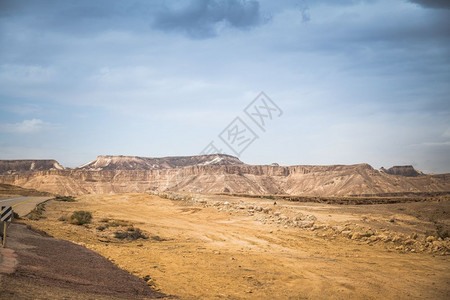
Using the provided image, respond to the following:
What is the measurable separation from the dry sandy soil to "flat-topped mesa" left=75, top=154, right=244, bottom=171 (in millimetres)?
138693

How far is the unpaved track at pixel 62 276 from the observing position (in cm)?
588

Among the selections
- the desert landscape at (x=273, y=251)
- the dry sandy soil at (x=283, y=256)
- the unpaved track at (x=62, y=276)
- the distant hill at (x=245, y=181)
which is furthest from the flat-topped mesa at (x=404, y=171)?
the unpaved track at (x=62, y=276)

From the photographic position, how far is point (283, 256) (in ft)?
44.2

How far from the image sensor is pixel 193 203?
124ft

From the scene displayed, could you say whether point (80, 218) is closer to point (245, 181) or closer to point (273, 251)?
point (273, 251)

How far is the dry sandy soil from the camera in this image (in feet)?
30.7

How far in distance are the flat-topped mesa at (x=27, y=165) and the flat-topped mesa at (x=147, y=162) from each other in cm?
1195

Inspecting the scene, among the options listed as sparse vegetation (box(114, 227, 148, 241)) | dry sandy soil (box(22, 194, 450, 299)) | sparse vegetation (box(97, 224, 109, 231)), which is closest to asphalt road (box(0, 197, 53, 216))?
sparse vegetation (box(97, 224, 109, 231))

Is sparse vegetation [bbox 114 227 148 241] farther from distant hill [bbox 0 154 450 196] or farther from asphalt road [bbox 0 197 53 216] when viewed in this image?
distant hill [bbox 0 154 450 196]

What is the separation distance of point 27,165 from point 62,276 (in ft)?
522

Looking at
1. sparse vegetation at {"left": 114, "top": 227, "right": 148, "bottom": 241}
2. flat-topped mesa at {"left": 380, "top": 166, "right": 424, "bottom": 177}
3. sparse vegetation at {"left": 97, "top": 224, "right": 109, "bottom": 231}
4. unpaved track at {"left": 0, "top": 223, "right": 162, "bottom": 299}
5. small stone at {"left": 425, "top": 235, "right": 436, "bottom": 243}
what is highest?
flat-topped mesa at {"left": 380, "top": 166, "right": 424, "bottom": 177}

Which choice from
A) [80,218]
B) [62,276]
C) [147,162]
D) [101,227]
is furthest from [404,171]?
[62,276]

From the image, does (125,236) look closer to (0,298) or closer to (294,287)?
(294,287)

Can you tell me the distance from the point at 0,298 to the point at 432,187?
10433 cm
